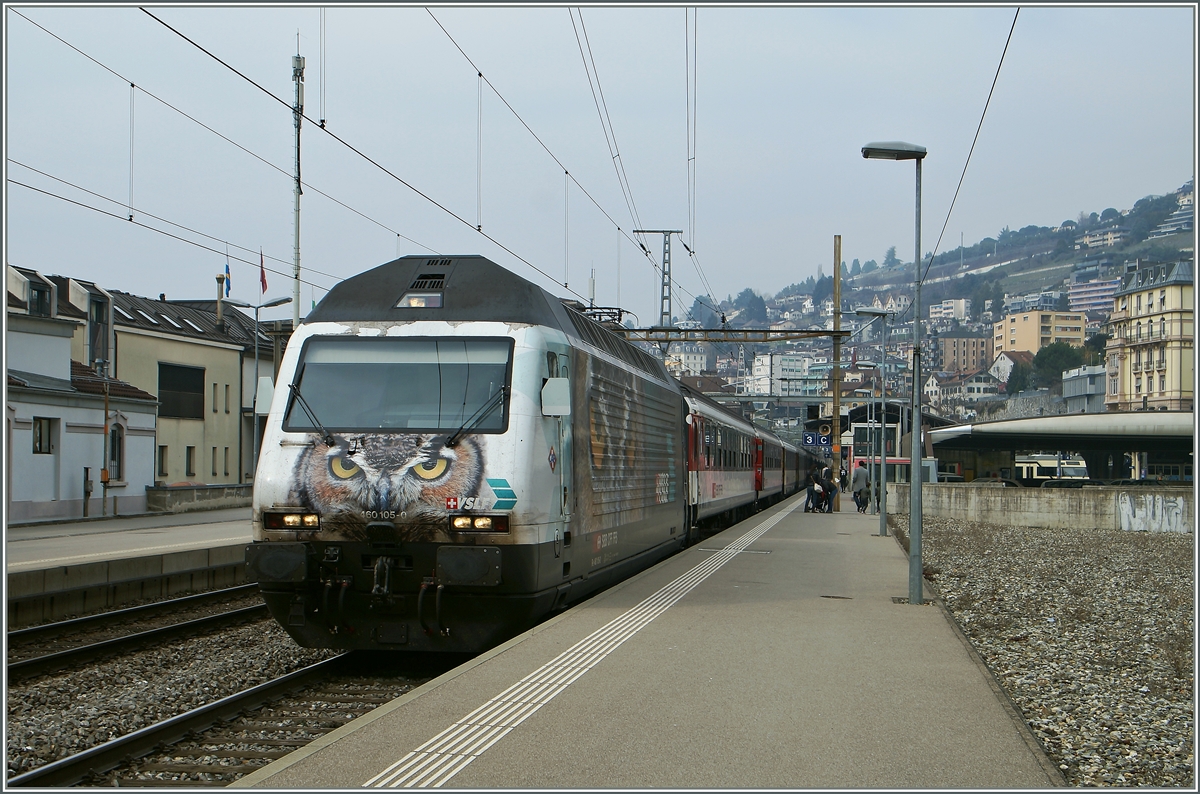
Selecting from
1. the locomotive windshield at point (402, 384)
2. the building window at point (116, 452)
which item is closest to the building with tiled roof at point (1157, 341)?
the building window at point (116, 452)

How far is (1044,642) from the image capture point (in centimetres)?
1180

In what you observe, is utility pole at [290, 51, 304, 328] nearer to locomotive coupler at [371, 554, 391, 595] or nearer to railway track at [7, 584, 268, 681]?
railway track at [7, 584, 268, 681]

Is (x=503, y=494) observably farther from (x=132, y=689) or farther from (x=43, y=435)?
(x=43, y=435)

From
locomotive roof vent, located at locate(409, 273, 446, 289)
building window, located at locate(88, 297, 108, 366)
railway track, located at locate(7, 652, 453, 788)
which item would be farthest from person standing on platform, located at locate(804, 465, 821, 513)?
railway track, located at locate(7, 652, 453, 788)

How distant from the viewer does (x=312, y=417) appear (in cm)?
952

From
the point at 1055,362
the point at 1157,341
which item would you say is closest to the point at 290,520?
the point at 1157,341

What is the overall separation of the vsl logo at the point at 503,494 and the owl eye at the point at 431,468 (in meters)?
0.40

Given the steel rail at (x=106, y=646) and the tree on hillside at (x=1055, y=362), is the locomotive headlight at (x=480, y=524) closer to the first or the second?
the steel rail at (x=106, y=646)

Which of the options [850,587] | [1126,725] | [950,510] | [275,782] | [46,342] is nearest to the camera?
[275,782]

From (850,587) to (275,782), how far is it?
1040 cm

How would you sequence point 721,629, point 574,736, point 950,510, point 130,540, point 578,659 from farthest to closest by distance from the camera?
1. point 950,510
2. point 130,540
3. point 721,629
4. point 578,659
5. point 574,736

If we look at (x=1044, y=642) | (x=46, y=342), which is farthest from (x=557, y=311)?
(x=46, y=342)

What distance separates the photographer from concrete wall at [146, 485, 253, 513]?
118ft

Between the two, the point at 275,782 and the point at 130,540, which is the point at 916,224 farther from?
the point at 130,540
